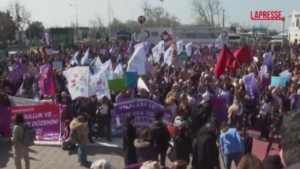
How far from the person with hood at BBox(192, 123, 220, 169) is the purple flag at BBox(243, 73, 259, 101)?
5.35 meters

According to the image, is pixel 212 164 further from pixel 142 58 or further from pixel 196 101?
pixel 142 58

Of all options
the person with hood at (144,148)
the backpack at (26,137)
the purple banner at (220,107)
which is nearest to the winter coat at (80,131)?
the backpack at (26,137)

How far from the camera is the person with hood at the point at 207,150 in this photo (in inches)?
271

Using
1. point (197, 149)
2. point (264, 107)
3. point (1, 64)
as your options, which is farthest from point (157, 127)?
point (1, 64)

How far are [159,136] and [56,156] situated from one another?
3413 millimetres

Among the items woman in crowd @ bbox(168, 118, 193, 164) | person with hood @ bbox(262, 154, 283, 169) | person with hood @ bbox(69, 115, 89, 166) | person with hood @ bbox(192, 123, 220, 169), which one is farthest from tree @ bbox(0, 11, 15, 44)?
person with hood @ bbox(262, 154, 283, 169)

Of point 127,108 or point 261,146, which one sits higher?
point 127,108

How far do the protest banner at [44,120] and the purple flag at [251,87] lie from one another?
5900mm

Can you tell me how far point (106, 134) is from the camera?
11.1 m

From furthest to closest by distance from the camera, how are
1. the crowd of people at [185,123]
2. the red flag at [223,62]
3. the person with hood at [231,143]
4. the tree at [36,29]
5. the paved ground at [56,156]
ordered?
the tree at [36,29], the red flag at [223,62], the paved ground at [56,156], the person with hood at [231,143], the crowd of people at [185,123]

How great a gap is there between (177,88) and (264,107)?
9.35ft

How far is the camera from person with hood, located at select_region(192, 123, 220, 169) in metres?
6.88

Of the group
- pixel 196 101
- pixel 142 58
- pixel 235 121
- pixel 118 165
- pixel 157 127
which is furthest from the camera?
pixel 142 58

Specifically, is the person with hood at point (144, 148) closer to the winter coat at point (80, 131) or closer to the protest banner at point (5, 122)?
the winter coat at point (80, 131)
